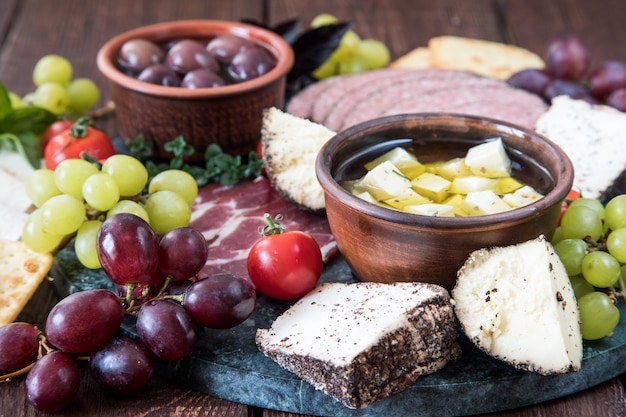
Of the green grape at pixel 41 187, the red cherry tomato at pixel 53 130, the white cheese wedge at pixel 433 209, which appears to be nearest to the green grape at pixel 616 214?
the white cheese wedge at pixel 433 209

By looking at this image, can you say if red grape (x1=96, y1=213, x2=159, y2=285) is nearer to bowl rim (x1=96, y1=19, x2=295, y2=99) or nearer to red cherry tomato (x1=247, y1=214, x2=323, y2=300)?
red cherry tomato (x1=247, y1=214, x2=323, y2=300)

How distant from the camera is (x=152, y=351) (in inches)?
60.7

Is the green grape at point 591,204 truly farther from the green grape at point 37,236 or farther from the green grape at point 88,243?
the green grape at point 37,236

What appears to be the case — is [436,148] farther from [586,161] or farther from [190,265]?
[190,265]

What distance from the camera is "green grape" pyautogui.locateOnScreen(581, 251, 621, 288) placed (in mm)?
1623

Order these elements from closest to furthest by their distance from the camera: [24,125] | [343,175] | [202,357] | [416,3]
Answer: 1. [202,357]
2. [343,175]
3. [24,125]
4. [416,3]

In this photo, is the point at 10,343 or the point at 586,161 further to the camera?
the point at 586,161

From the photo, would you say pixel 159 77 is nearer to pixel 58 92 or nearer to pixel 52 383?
pixel 58 92

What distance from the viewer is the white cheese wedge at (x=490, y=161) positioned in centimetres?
181

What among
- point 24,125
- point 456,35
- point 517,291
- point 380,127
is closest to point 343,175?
point 380,127

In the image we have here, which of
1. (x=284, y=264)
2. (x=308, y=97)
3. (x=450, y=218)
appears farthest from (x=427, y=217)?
(x=308, y=97)

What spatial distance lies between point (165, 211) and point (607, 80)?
5.04ft

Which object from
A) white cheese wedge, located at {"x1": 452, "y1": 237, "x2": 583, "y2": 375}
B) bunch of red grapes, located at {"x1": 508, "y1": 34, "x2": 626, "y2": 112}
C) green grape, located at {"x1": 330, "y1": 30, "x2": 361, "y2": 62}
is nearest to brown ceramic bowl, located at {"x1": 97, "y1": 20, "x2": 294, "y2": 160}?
green grape, located at {"x1": 330, "y1": 30, "x2": 361, "y2": 62}

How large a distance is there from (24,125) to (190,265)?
1066 mm
